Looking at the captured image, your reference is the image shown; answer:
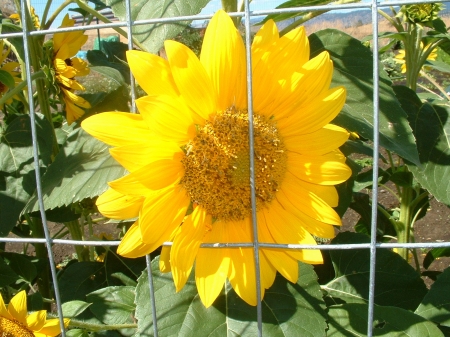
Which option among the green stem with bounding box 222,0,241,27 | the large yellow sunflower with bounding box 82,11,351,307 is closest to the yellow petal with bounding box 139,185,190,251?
the large yellow sunflower with bounding box 82,11,351,307

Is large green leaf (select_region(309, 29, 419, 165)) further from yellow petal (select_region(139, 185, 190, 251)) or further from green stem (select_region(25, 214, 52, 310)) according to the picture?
green stem (select_region(25, 214, 52, 310))

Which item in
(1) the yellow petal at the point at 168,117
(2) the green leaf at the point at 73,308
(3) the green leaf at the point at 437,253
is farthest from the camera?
(3) the green leaf at the point at 437,253

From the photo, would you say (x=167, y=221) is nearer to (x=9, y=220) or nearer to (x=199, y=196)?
(x=199, y=196)

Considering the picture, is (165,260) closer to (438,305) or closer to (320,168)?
(320,168)

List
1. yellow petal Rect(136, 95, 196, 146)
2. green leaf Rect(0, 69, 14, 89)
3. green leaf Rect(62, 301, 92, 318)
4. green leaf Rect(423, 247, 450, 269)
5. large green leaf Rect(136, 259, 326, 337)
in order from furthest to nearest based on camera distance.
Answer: green leaf Rect(423, 247, 450, 269) < green leaf Rect(0, 69, 14, 89) < green leaf Rect(62, 301, 92, 318) < large green leaf Rect(136, 259, 326, 337) < yellow petal Rect(136, 95, 196, 146)

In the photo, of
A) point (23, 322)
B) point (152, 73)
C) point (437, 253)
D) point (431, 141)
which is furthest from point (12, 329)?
point (437, 253)

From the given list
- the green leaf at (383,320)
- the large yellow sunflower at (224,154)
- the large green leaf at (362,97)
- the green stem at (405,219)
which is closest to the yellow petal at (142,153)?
the large yellow sunflower at (224,154)

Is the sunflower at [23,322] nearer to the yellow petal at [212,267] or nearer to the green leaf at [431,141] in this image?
the yellow petal at [212,267]
